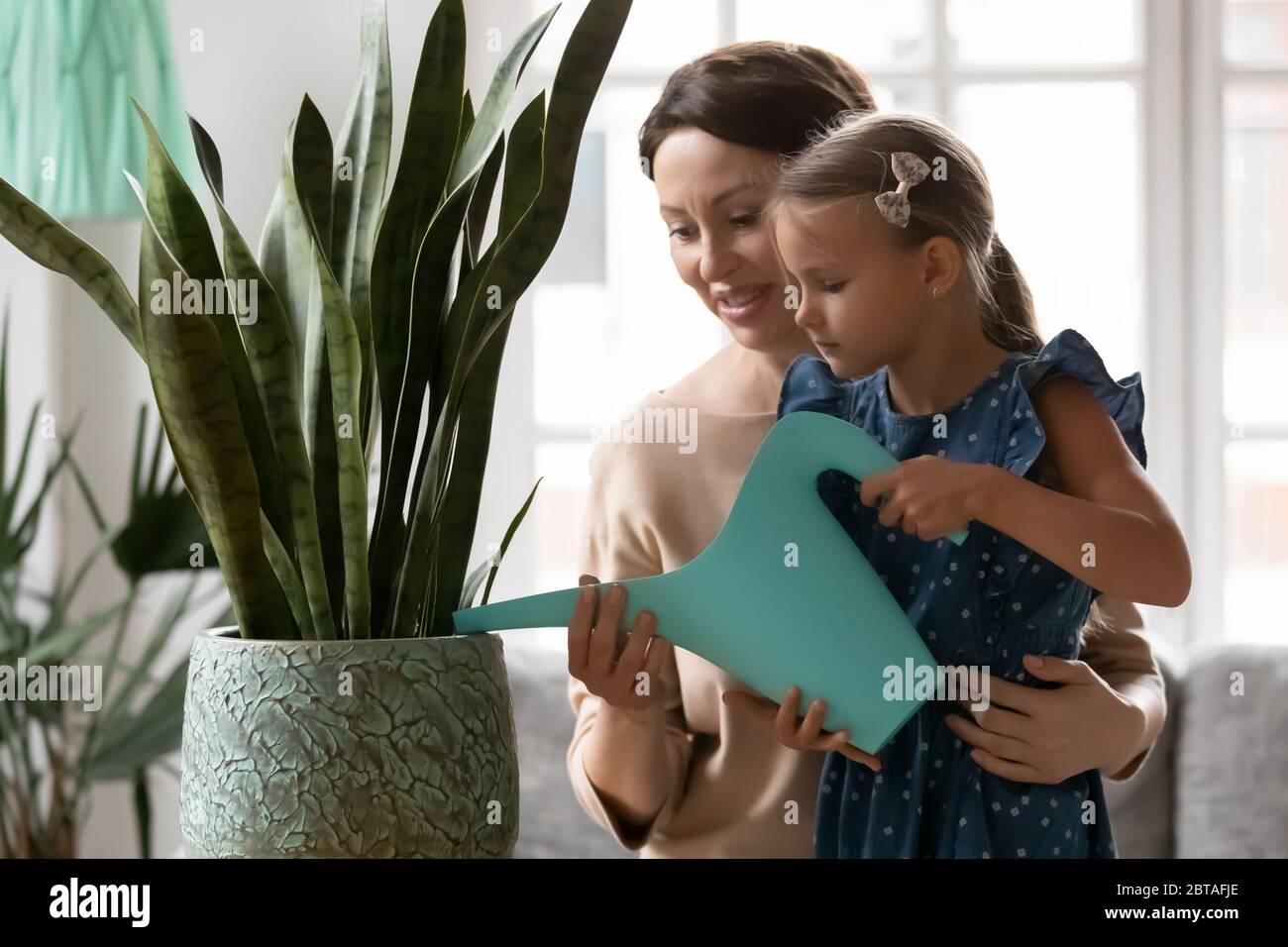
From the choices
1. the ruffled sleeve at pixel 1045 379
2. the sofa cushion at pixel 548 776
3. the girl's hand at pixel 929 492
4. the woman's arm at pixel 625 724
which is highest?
the ruffled sleeve at pixel 1045 379

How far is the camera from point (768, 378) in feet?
2.79

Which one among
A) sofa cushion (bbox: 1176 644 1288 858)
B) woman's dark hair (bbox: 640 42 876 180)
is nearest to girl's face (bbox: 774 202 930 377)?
woman's dark hair (bbox: 640 42 876 180)

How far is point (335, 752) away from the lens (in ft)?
1.85

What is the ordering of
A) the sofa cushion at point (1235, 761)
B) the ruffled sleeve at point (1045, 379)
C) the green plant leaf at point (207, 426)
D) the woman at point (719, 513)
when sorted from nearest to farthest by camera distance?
the green plant leaf at point (207, 426) → the ruffled sleeve at point (1045, 379) → the woman at point (719, 513) → the sofa cushion at point (1235, 761)

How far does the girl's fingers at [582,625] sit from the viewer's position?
0.59 m

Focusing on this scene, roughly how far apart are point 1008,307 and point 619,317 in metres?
1.29

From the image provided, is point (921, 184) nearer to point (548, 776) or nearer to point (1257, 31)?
point (548, 776)

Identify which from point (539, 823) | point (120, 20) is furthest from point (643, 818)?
point (120, 20)

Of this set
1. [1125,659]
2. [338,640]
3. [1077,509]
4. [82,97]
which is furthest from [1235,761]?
[82,97]

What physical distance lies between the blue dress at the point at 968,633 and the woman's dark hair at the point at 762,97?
0.66ft

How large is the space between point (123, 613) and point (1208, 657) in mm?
1440

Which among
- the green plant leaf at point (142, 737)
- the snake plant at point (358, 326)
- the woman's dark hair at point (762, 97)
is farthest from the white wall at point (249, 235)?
the snake plant at point (358, 326)

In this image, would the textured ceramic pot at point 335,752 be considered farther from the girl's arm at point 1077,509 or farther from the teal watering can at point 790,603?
the girl's arm at point 1077,509
